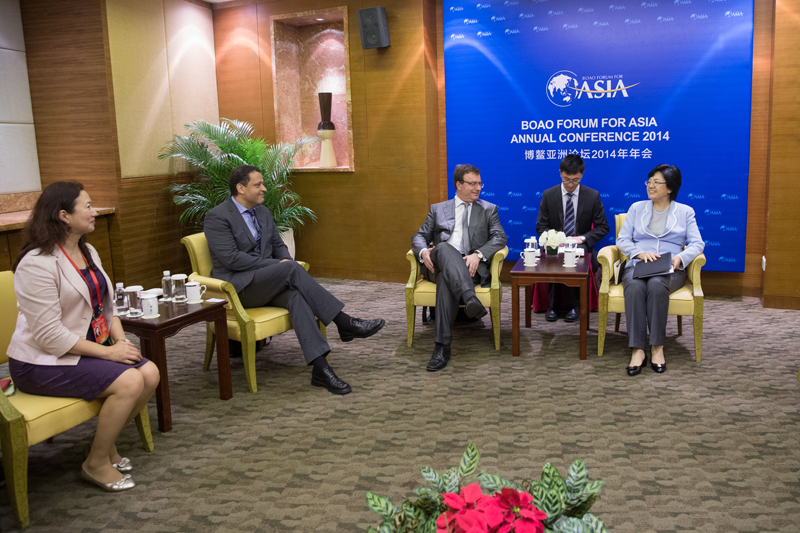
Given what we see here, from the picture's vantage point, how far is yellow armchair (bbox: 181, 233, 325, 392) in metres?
4.18

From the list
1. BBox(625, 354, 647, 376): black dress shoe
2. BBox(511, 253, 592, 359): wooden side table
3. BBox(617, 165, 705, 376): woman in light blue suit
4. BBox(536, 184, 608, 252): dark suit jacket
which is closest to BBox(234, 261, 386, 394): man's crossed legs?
BBox(511, 253, 592, 359): wooden side table

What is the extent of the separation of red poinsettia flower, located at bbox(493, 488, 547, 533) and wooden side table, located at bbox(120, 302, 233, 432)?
98.7 inches

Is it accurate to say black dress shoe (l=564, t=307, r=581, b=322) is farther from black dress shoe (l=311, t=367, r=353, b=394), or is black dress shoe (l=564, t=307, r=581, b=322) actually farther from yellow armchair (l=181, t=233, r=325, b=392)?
yellow armchair (l=181, t=233, r=325, b=392)

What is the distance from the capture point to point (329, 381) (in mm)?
4230

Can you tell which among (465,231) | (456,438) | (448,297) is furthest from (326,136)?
(456,438)

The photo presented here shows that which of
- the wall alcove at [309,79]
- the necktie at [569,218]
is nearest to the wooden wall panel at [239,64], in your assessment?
the wall alcove at [309,79]

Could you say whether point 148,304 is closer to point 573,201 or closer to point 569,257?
point 569,257

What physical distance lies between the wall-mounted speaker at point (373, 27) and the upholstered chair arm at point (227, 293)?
368 cm

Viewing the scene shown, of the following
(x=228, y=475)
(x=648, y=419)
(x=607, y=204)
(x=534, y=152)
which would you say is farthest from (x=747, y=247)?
(x=228, y=475)

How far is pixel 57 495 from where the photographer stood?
3.03 metres

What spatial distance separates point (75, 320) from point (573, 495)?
7.98 feet

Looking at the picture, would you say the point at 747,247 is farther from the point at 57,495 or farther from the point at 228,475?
the point at 57,495

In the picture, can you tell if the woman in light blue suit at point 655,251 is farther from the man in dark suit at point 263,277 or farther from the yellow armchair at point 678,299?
the man in dark suit at point 263,277

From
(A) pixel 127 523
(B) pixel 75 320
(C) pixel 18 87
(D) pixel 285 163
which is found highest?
(C) pixel 18 87
